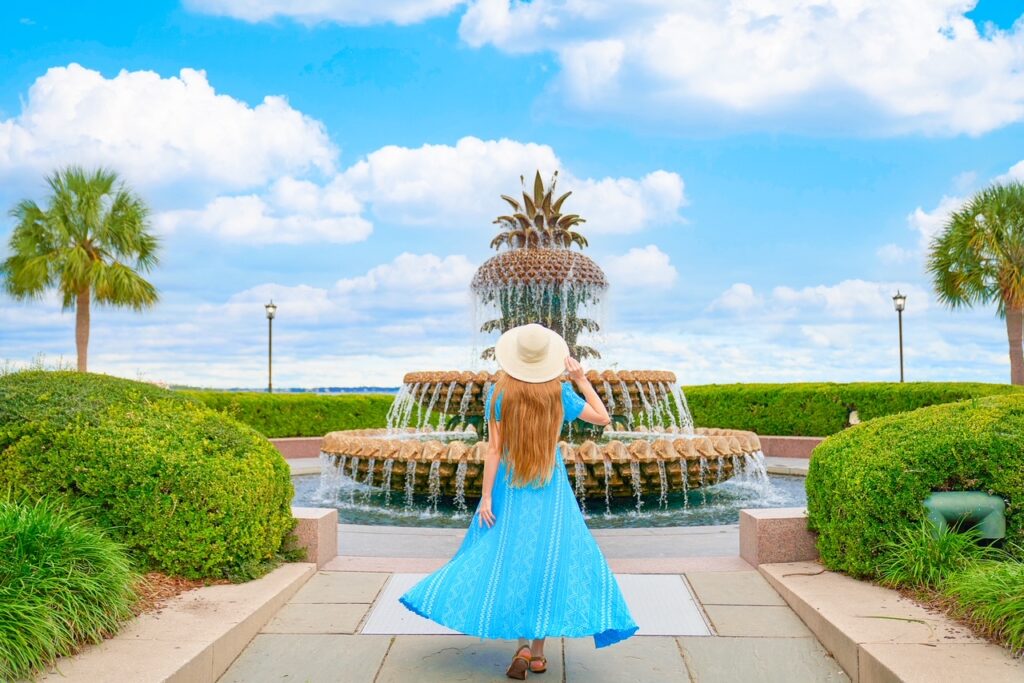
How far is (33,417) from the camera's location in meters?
5.88

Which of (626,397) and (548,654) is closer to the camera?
(548,654)

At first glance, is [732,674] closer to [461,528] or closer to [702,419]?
[461,528]

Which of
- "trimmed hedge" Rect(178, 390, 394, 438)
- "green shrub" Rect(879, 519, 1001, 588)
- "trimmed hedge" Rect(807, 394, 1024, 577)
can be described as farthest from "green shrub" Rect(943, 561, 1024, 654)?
"trimmed hedge" Rect(178, 390, 394, 438)

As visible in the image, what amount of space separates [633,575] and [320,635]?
2425 millimetres

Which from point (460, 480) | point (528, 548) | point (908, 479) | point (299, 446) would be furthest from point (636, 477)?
point (299, 446)

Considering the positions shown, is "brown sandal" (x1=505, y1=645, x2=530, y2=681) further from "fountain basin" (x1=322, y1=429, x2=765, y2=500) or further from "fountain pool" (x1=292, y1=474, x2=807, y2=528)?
"fountain basin" (x1=322, y1=429, x2=765, y2=500)

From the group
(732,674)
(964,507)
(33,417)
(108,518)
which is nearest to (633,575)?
(732,674)

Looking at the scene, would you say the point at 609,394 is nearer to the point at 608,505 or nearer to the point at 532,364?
the point at 608,505

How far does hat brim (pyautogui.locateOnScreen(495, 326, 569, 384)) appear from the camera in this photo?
156 inches

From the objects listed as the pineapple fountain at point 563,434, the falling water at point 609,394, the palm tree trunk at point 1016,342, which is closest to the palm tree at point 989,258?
the palm tree trunk at point 1016,342

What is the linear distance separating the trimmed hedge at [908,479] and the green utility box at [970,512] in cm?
8

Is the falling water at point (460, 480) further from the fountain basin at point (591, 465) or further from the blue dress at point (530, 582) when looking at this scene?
the blue dress at point (530, 582)

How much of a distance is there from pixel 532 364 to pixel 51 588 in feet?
9.09

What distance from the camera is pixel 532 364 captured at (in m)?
3.97
